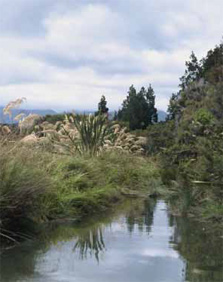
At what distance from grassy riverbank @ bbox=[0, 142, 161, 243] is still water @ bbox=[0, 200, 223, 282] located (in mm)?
500

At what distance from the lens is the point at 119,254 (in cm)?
830

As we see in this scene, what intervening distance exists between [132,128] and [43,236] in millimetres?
36876

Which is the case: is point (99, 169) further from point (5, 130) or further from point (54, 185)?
point (54, 185)

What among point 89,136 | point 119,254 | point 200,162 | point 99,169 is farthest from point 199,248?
point 89,136

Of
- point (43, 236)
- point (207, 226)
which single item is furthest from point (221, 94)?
point (43, 236)

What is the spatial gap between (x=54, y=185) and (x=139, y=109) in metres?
36.5

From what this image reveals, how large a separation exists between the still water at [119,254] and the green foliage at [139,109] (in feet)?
115

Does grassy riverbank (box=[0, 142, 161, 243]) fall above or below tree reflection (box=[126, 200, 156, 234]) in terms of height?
above

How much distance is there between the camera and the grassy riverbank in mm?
9250

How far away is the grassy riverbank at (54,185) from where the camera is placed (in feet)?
30.3

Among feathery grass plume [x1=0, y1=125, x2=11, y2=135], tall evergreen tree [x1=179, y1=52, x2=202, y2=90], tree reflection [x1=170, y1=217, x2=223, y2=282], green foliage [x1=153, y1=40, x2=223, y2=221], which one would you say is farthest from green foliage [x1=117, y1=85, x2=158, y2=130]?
tree reflection [x1=170, y1=217, x2=223, y2=282]

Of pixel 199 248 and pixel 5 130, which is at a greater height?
pixel 5 130

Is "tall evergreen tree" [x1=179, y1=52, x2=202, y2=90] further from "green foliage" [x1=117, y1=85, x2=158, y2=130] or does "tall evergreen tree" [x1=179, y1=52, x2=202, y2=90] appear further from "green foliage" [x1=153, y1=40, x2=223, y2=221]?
"green foliage" [x1=153, y1=40, x2=223, y2=221]

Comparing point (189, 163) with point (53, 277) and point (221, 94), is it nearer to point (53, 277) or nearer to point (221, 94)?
Answer: point (221, 94)
